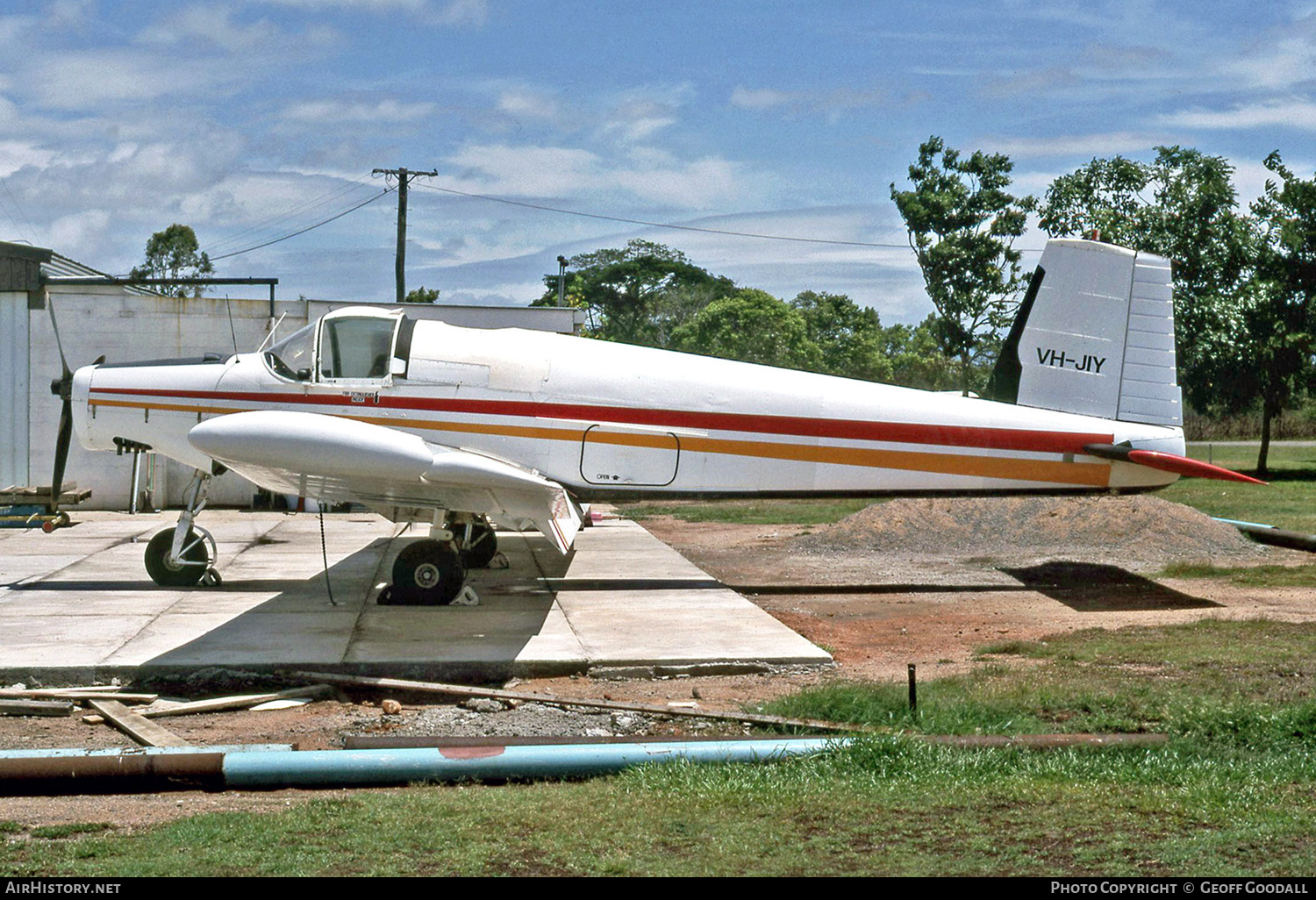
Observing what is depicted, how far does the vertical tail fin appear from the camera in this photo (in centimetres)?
1278

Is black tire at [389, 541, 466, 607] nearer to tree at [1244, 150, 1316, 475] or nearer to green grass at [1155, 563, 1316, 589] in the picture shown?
green grass at [1155, 563, 1316, 589]

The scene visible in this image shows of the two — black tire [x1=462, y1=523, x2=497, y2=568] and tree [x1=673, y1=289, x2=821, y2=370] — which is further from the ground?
tree [x1=673, y1=289, x2=821, y2=370]

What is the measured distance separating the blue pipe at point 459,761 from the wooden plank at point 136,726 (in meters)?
1.15

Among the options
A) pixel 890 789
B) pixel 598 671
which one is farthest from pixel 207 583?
pixel 890 789

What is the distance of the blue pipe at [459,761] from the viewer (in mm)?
6094

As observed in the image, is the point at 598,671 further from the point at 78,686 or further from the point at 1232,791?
the point at 1232,791

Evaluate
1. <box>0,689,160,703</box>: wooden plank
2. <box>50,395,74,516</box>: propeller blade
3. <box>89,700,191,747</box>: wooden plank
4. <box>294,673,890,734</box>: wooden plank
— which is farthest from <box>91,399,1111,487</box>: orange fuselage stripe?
<box>89,700,191,747</box>: wooden plank

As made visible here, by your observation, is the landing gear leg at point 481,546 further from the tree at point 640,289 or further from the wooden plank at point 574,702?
the tree at point 640,289

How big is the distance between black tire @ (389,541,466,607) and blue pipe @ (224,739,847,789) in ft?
17.9

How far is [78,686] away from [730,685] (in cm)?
473

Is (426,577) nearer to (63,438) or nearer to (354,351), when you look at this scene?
(354,351)

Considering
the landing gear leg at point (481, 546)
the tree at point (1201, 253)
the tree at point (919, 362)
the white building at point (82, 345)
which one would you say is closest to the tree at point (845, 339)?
the tree at point (919, 362)

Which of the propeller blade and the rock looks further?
the propeller blade

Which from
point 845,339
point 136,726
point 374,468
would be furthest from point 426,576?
point 845,339
